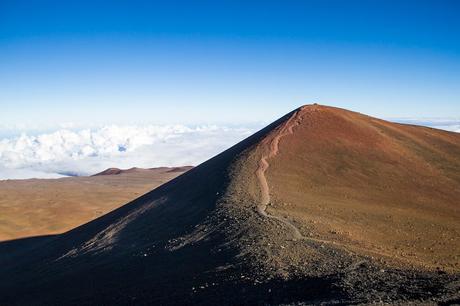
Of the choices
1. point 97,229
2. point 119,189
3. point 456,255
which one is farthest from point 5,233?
point 456,255

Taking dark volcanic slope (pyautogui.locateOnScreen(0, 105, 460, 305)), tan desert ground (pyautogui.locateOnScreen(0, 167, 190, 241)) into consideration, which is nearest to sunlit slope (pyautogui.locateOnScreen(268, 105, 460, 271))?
dark volcanic slope (pyautogui.locateOnScreen(0, 105, 460, 305))

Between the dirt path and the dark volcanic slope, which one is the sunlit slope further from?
the dirt path

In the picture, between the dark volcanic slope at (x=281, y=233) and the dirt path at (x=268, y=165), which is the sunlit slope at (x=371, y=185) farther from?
the dirt path at (x=268, y=165)

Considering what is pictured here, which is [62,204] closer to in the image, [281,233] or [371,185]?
[371,185]

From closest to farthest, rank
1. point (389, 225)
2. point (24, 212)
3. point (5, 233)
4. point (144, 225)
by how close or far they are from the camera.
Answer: point (389, 225), point (144, 225), point (5, 233), point (24, 212)

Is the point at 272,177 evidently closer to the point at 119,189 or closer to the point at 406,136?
the point at 406,136

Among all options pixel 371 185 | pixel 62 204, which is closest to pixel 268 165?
pixel 371 185

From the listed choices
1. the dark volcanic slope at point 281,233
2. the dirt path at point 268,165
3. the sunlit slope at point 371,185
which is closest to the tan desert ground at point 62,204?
the dark volcanic slope at point 281,233
